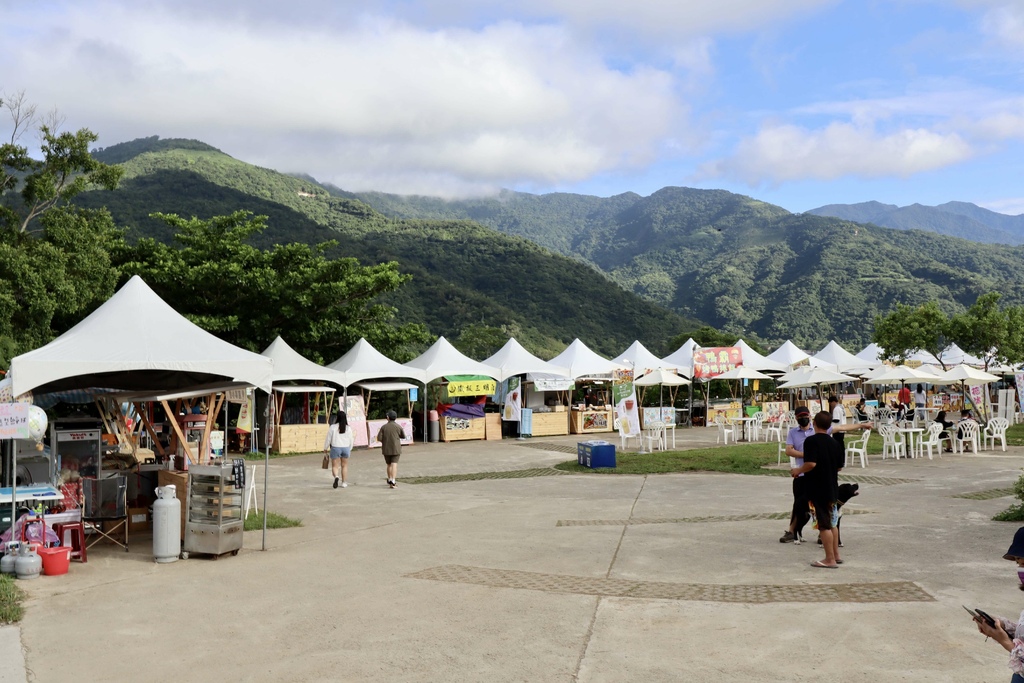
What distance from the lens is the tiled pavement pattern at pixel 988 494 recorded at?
42.3 feet

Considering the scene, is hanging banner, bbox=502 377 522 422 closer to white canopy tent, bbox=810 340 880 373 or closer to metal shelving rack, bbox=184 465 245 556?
white canopy tent, bbox=810 340 880 373

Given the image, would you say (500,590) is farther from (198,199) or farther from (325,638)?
(198,199)

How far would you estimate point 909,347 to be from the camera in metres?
40.7

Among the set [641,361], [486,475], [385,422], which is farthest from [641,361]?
[486,475]

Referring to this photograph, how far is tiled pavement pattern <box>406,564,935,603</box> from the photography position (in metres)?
7.21

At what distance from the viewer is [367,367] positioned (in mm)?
25672

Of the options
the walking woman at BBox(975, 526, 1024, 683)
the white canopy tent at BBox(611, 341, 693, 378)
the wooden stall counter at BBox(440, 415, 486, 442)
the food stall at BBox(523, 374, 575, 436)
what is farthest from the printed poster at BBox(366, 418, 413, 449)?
the walking woman at BBox(975, 526, 1024, 683)

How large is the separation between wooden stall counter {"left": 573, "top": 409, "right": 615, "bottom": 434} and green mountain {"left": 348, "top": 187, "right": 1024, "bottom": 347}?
192ft

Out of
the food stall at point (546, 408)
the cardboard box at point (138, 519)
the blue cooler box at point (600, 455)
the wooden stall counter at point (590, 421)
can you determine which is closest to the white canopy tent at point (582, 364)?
the food stall at point (546, 408)

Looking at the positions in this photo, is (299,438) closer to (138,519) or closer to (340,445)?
(340,445)

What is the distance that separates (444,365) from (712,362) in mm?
10613

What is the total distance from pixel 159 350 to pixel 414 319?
4791 cm

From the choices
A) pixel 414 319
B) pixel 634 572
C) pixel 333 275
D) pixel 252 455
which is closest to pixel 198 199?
pixel 414 319

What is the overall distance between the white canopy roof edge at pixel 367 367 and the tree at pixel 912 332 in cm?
2412
